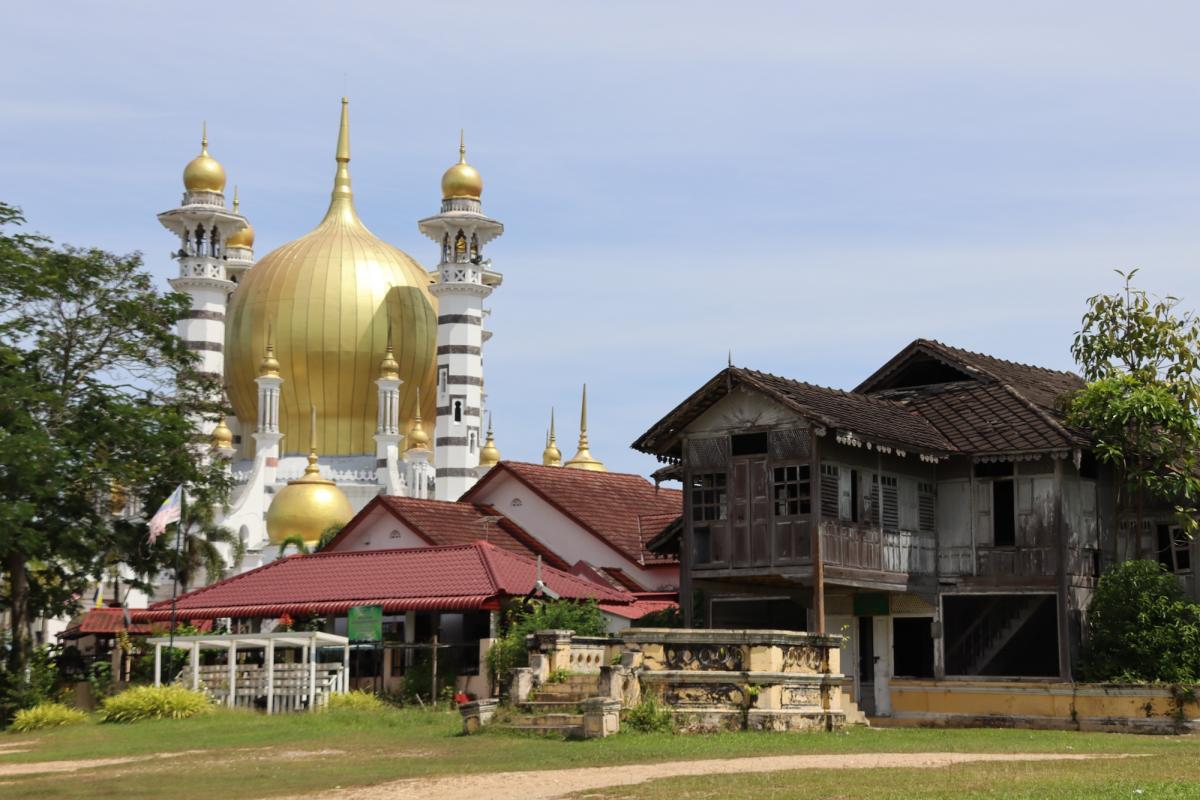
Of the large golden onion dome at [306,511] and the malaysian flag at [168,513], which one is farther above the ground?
the large golden onion dome at [306,511]

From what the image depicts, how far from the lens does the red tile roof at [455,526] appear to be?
143 feet

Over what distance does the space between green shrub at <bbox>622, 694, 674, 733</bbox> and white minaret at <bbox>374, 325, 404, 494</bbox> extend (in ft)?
198

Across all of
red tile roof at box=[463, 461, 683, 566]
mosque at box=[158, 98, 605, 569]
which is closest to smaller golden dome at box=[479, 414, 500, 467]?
mosque at box=[158, 98, 605, 569]

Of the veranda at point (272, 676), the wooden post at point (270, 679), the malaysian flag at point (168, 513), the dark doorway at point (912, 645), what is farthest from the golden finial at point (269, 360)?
the dark doorway at point (912, 645)

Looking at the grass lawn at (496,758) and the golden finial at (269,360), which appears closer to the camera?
the grass lawn at (496,758)

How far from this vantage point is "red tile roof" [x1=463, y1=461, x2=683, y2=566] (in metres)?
45.4

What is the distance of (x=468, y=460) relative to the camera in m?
86.7

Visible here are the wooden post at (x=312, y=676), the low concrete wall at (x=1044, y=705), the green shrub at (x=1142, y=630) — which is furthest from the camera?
the wooden post at (x=312, y=676)

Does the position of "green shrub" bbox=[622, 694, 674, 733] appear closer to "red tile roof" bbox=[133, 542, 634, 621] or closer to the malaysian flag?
"red tile roof" bbox=[133, 542, 634, 621]

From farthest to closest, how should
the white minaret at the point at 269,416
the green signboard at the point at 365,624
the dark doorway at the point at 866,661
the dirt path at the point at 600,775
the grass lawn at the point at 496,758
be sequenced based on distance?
the white minaret at the point at 269,416 < the green signboard at the point at 365,624 < the dark doorway at the point at 866,661 < the dirt path at the point at 600,775 < the grass lawn at the point at 496,758

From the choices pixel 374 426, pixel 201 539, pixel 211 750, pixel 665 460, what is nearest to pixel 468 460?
pixel 374 426

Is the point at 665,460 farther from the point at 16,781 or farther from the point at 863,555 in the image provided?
the point at 16,781

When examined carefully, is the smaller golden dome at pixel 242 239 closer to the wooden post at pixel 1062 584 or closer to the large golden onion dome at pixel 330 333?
the large golden onion dome at pixel 330 333

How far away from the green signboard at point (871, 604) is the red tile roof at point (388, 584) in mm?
5795
